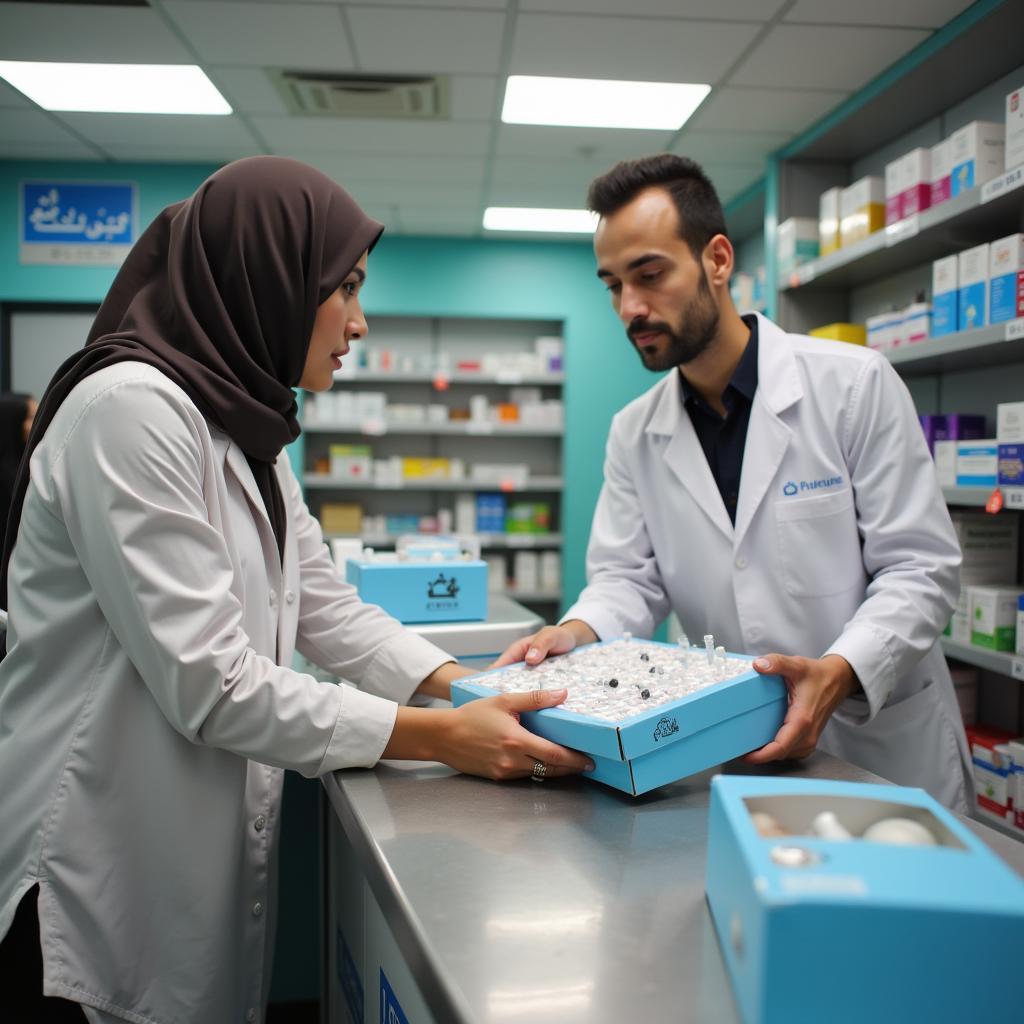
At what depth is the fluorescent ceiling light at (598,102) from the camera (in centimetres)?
396

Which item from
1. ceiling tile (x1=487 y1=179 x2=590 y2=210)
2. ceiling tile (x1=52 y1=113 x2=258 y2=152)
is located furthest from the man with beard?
ceiling tile (x1=487 y1=179 x2=590 y2=210)

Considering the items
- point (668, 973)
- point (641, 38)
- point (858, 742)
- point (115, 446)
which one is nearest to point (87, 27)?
point (641, 38)

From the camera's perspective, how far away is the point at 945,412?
3.84 meters

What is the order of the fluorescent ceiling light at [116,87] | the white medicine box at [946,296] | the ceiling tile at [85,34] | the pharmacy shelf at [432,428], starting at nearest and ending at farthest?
1. the white medicine box at [946,296]
2. the ceiling tile at [85,34]
3. the fluorescent ceiling light at [116,87]
4. the pharmacy shelf at [432,428]

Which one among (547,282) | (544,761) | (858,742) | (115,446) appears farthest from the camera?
(547,282)

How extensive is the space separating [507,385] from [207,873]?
5.82 m

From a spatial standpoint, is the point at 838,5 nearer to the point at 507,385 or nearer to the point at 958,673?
the point at 958,673

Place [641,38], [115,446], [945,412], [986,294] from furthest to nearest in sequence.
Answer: [945,412], [641,38], [986,294], [115,446]

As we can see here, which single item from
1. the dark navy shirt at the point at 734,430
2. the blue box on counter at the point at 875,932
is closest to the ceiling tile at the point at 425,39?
the dark navy shirt at the point at 734,430

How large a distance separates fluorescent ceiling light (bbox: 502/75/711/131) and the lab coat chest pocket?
2.85 metres

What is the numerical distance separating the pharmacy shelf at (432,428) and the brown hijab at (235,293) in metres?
4.83

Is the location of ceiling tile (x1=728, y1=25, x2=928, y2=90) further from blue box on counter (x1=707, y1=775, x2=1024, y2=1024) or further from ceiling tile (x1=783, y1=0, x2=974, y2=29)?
blue box on counter (x1=707, y1=775, x2=1024, y2=1024)

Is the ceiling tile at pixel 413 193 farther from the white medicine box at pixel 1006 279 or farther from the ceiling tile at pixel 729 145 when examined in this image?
the white medicine box at pixel 1006 279

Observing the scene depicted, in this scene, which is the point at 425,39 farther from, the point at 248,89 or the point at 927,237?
the point at 927,237
